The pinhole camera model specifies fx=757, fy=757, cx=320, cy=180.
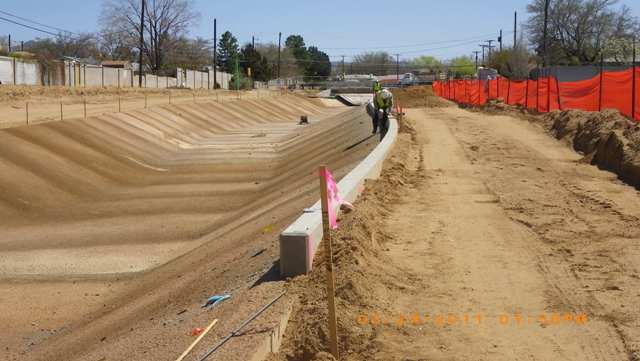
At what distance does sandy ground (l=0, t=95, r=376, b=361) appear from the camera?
26.2 ft

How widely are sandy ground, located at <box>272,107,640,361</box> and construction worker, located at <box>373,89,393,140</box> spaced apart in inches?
405

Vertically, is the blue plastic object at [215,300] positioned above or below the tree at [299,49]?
below

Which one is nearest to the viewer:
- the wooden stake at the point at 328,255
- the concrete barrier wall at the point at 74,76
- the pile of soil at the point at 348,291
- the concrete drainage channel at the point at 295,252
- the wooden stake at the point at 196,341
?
the wooden stake at the point at 328,255

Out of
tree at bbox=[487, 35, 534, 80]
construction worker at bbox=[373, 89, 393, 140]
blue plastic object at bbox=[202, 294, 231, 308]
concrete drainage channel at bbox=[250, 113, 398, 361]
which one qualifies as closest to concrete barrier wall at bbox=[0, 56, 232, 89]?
construction worker at bbox=[373, 89, 393, 140]

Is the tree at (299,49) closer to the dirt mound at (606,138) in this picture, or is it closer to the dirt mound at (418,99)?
the dirt mound at (418,99)

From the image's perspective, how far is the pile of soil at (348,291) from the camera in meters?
6.02

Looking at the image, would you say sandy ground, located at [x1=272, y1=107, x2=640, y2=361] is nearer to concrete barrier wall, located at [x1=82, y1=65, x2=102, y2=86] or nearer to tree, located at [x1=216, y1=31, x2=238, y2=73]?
concrete barrier wall, located at [x1=82, y1=65, x2=102, y2=86]

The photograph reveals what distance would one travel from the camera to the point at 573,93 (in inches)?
1160

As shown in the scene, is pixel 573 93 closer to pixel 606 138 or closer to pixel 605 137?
pixel 605 137

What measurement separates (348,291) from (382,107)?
728 inches

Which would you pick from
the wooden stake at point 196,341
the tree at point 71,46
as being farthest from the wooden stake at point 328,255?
the tree at point 71,46

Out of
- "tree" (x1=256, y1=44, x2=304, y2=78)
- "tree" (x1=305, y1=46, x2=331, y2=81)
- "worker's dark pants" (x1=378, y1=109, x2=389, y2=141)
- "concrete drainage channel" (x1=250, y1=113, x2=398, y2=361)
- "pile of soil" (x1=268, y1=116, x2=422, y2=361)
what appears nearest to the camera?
"concrete drainage channel" (x1=250, y1=113, x2=398, y2=361)

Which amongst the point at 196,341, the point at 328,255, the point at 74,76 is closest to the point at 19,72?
the point at 74,76

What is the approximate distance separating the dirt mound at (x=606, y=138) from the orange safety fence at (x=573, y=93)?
1.12 m
